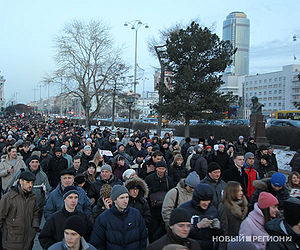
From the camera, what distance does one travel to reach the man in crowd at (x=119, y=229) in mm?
3795

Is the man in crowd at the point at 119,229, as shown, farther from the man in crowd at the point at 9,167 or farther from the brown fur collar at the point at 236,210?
the man in crowd at the point at 9,167

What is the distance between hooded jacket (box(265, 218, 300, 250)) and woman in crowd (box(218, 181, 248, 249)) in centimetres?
78

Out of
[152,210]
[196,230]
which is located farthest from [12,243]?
[196,230]

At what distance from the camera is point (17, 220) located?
4.67 meters

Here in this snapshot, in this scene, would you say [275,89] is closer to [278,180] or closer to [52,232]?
[278,180]

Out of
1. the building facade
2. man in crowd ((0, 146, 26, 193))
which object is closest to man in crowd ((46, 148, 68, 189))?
man in crowd ((0, 146, 26, 193))

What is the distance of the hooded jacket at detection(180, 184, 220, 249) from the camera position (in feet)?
12.7

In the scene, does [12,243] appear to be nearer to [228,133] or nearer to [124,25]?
[228,133]

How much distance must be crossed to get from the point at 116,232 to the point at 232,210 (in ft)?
5.06

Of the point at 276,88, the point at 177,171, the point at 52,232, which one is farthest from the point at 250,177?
the point at 276,88

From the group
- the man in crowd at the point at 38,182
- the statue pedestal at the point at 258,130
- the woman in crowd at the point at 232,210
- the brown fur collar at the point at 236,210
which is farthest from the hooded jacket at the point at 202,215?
the statue pedestal at the point at 258,130

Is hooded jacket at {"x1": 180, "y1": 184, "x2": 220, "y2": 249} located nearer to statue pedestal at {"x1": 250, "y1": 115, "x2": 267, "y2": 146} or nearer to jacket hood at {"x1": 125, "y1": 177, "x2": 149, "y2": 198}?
jacket hood at {"x1": 125, "y1": 177, "x2": 149, "y2": 198}

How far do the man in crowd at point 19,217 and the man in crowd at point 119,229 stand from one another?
4.58ft

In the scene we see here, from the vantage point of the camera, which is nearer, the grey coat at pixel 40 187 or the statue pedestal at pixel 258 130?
the grey coat at pixel 40 187
